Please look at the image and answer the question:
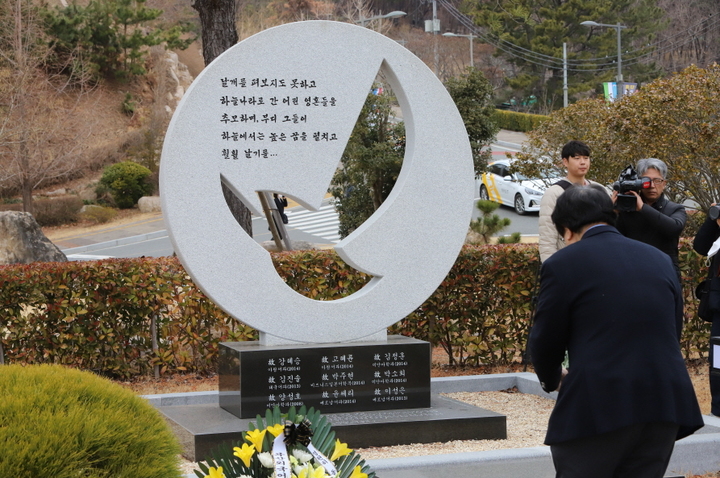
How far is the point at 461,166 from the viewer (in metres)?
6.15

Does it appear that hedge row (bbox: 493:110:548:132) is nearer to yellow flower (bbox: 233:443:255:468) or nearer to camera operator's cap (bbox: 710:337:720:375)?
camera operator's cap (bbox: 710:337:720:375)

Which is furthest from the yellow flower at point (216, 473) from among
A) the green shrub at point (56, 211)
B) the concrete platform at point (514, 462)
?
the green shrub at point (56, 211)

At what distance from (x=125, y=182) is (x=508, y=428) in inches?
976

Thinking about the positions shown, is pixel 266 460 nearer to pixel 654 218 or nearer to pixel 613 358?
pixel 613 358

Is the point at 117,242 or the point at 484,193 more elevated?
the point at 484,193

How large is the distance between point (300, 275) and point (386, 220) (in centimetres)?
178

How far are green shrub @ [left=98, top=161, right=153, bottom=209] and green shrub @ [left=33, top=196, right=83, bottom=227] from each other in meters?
1.25

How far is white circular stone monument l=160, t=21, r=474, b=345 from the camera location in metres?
5.43

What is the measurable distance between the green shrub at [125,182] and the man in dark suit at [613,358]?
2718 centimetres

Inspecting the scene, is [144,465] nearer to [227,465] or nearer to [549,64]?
[227,465]

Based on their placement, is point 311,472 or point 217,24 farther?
point 217,24

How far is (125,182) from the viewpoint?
94.0 ft

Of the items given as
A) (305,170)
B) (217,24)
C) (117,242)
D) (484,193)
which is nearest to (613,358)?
(305,170)

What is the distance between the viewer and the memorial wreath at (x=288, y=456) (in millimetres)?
2525
